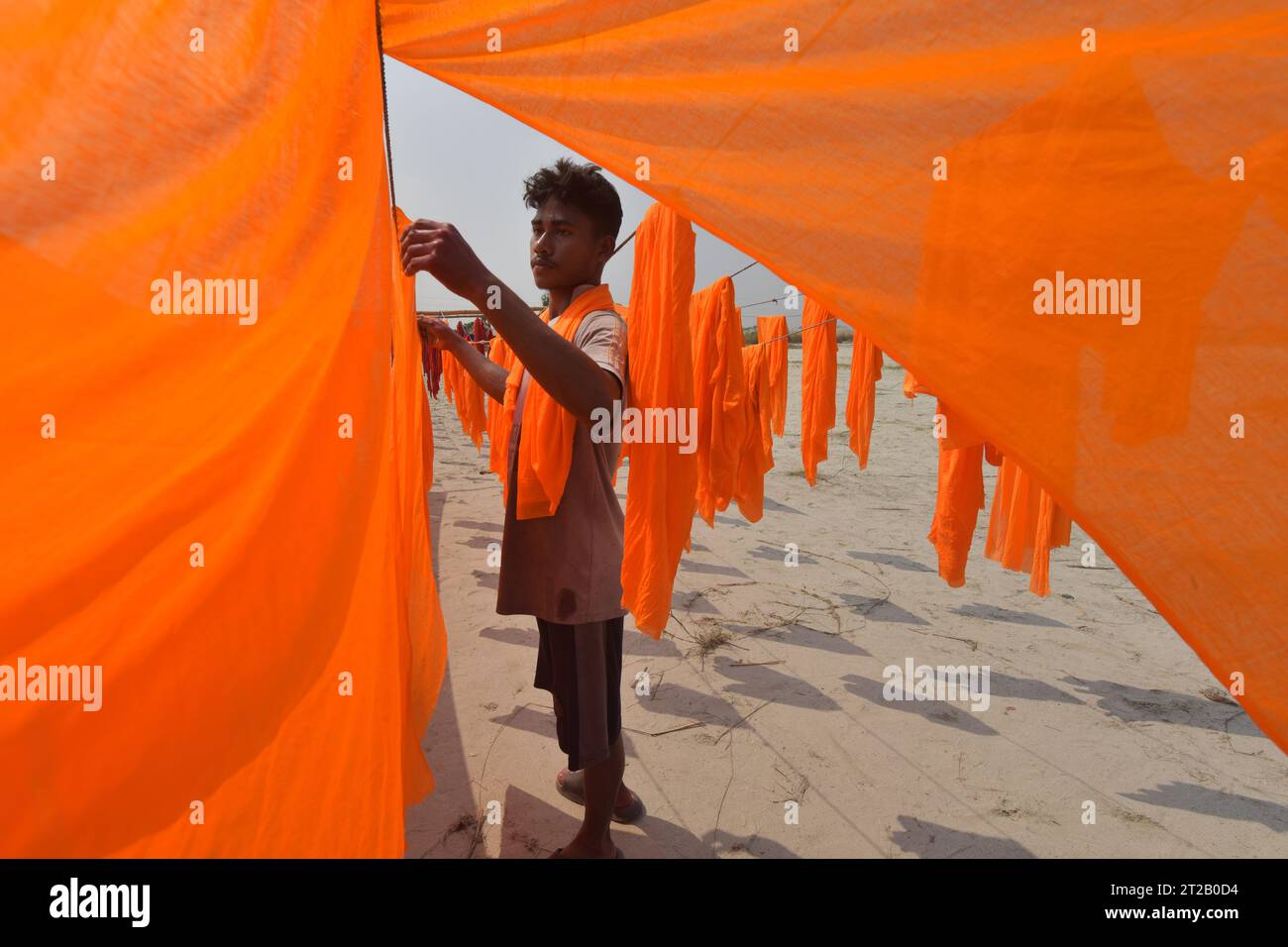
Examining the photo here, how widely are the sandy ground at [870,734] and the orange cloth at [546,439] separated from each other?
49.0 inches

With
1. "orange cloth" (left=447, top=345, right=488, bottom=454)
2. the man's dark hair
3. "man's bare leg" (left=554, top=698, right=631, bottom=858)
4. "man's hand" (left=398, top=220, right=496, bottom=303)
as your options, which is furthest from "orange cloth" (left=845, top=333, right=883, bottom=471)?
"orange cloth" (left=447, top=345, right=488, bottom=454)

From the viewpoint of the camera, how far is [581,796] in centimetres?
235

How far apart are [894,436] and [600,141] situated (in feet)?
35.4

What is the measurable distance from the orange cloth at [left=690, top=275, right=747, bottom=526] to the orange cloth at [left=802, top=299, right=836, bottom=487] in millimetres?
1459

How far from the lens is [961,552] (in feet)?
10.7

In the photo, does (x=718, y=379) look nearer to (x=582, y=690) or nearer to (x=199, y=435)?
(x=582, y=690)

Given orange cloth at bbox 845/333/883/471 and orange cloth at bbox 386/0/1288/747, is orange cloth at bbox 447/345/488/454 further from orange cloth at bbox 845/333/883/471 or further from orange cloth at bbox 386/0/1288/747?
orange cloth at bbox 386/0/1288/747

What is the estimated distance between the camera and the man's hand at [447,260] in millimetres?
1159

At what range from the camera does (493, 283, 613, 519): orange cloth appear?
1.60 metres

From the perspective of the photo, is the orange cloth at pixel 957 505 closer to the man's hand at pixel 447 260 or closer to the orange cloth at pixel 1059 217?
the orange cloth at pixel 1059 217

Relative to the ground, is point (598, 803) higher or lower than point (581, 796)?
higher

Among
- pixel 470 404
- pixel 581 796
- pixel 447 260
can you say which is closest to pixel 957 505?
pixel 581 796

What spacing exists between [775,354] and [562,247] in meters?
4.03
